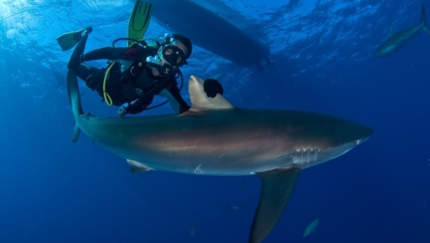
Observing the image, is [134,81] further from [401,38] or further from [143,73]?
[401,38]

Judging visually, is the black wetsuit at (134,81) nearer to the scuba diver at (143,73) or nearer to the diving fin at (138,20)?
the scuba diver at (143,73)

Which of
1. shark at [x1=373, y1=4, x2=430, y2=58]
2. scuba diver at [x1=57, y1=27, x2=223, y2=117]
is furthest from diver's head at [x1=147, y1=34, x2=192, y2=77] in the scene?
shark at [x1=373, y1=4, x2=430, y2=58]

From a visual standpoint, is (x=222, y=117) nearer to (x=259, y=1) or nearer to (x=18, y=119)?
(x=259, y=1)

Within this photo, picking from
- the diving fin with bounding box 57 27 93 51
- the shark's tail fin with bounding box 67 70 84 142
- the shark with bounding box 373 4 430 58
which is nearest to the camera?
the shark's tail fin with bounding box 67 70 84 142

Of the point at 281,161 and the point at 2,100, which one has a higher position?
the point at 281,161

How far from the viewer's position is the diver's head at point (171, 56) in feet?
14.0

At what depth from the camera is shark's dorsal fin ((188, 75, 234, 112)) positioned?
3.06 metres

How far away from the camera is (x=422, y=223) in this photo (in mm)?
50188

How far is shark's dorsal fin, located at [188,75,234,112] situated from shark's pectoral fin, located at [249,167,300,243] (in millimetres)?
909

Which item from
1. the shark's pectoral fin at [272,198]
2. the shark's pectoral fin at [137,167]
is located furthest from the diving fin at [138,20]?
the shark's pectoral fin at [272,198]

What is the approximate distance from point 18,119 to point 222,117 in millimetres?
49392

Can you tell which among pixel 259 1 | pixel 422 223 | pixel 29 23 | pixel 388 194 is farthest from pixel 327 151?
pixel 388 194

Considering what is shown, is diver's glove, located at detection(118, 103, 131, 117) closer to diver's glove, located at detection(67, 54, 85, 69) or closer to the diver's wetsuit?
the diver's wetsuit

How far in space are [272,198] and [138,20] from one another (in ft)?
17.9
